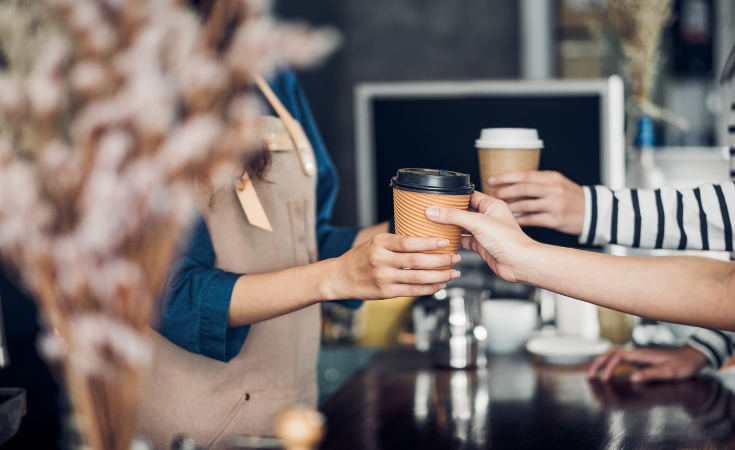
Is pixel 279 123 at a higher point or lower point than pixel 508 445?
higher

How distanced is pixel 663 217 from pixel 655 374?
1.02 feet

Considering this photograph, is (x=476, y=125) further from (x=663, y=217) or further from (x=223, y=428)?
(x=223, y=428)

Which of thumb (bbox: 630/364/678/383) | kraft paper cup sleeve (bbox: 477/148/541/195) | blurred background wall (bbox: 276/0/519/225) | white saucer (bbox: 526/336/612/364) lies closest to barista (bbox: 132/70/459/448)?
kraft paper cup sleeve (bbox: 477/148/541/195)

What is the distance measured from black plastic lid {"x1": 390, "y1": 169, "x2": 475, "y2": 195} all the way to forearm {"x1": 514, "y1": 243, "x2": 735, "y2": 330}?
13cm

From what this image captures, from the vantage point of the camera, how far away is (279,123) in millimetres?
1100

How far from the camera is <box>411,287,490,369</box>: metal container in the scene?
134 cm

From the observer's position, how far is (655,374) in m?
1.19

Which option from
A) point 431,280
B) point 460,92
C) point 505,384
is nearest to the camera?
point 431,280

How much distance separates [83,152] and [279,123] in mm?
739

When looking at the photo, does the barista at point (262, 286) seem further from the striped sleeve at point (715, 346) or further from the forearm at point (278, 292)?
the striped sleeve at point (715, 346)

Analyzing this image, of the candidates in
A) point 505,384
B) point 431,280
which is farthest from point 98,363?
point 505,384

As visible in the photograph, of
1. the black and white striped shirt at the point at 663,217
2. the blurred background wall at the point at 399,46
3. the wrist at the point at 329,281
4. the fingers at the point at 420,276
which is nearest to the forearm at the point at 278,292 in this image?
the wrist at the point at 329,281

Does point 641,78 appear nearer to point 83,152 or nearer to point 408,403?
point 408,403

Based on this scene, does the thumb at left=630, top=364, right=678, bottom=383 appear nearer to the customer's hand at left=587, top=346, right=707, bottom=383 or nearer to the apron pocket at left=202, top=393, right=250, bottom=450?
the customer's hand at left=587, top=346, right=707, bottom=383
